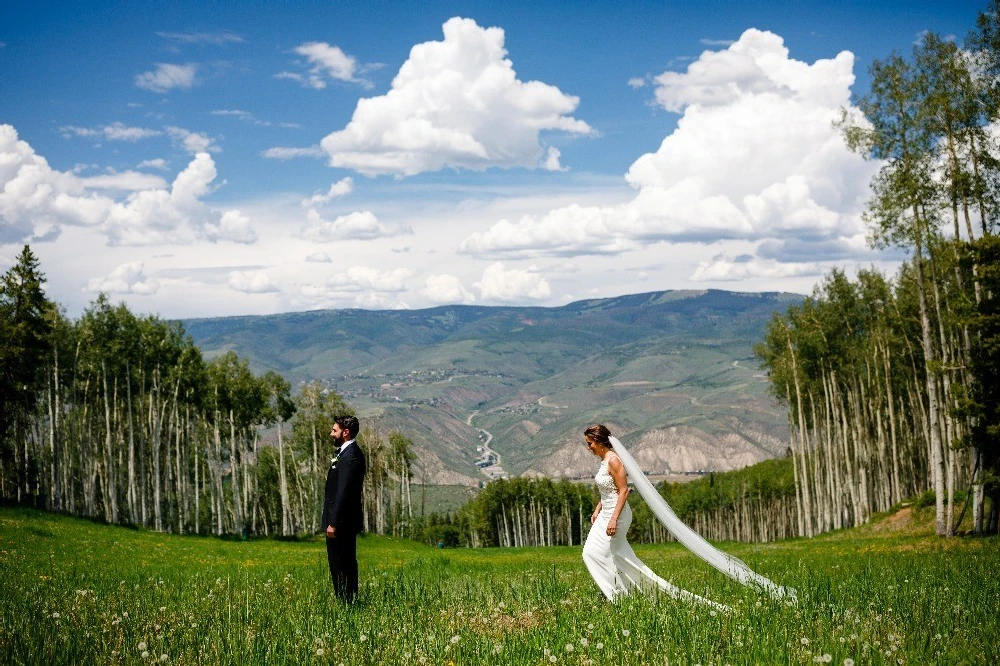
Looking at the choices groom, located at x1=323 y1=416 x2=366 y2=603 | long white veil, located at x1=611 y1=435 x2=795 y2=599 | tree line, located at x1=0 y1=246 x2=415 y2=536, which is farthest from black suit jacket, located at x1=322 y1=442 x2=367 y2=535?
tree line, located at x1=0 y1=246 x2=415 y2=536

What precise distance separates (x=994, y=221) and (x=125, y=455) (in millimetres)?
81018

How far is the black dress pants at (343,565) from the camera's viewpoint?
39.4 ft

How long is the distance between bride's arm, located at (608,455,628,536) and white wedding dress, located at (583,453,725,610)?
0.28 ft

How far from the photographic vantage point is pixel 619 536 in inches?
483

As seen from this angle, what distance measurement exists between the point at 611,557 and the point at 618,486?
1.15m

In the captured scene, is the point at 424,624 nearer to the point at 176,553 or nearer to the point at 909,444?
the point at 176,553

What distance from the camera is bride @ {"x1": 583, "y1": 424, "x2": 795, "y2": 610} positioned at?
1204 centimetres

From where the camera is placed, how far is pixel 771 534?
4761 inches

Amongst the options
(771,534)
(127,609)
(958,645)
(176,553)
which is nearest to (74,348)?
(176,553)

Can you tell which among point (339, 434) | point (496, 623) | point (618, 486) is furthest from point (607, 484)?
point (339, 434)

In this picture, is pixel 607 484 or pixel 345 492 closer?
pixel 345 492

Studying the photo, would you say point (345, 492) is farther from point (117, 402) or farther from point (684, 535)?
point (117, 402)

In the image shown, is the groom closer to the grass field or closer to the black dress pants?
the black dress pants

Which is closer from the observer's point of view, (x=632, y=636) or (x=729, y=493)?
(x=632, y=636)
